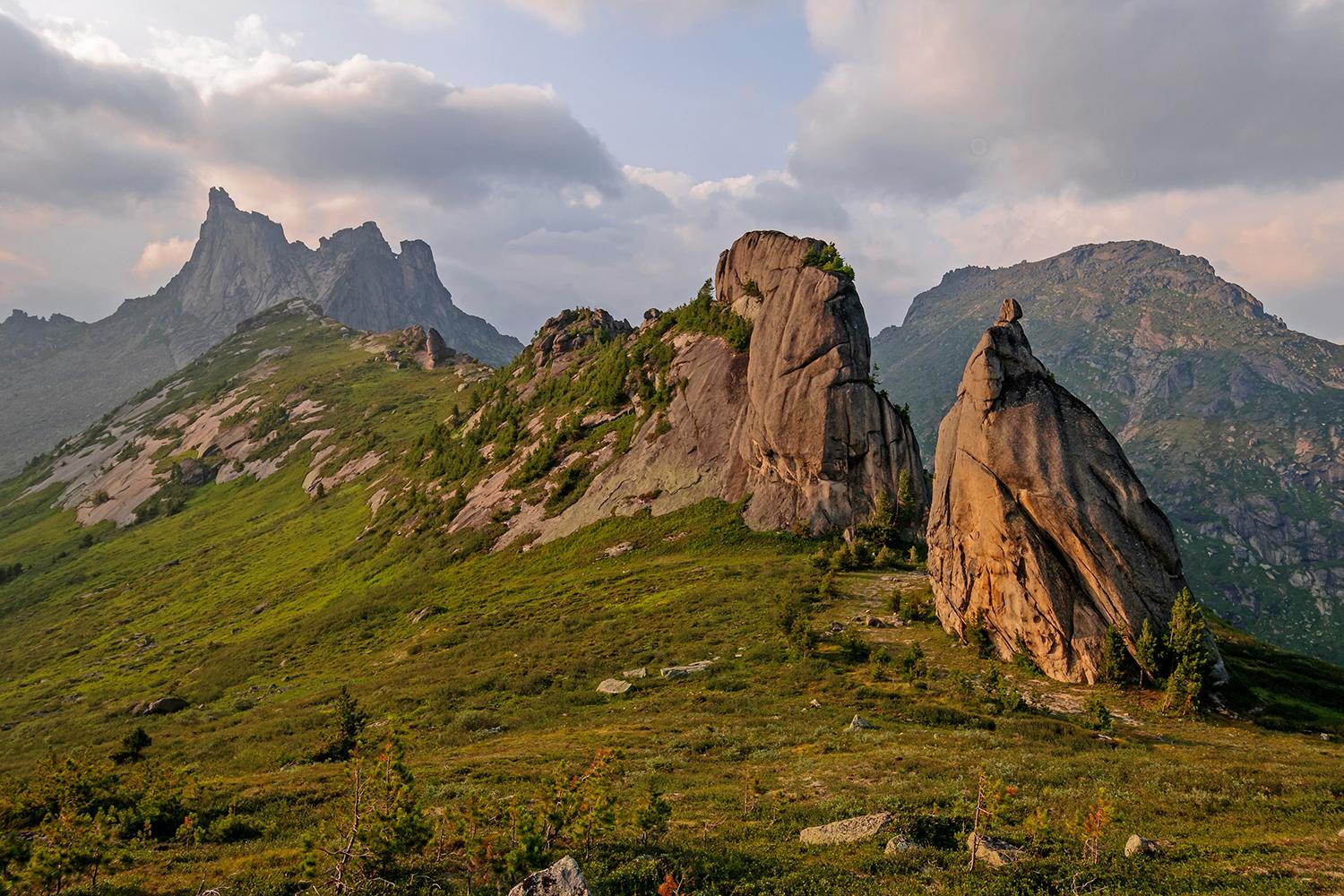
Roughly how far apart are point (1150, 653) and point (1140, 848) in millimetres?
23213

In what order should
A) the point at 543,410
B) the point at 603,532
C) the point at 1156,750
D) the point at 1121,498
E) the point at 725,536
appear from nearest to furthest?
the point at 1156,750 → the point at 1121,498 → the point at 725,536 → the point at 603,532 → the point at 543,410

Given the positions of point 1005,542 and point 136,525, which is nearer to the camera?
point 1005,542

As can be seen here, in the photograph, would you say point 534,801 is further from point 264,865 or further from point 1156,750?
point 1156,750

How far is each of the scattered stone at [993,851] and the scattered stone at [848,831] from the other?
8.24 feet

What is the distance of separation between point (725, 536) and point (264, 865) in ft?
179

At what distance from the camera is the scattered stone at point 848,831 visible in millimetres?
18406

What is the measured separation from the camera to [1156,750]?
27.6m

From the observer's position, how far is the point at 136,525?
492ft

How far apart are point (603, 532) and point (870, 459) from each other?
3232 centimetres

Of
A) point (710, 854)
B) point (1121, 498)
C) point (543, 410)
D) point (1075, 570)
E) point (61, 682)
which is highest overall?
point (543, 410)

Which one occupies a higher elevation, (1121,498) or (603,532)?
(1121,498)

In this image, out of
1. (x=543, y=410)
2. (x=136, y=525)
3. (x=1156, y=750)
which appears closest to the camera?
(x=1156, y=750)

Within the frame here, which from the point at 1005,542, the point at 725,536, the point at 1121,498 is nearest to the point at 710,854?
the point at 1005,542

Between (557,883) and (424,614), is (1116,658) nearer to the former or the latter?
(557,883)
